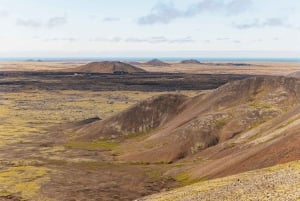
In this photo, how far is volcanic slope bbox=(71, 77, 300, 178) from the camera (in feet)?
224

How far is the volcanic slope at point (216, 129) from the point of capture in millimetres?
68250

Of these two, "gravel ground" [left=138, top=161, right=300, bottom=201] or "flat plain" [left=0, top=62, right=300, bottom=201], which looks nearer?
"gravel ground" [left=138, top=161, right=300, bottom=201]

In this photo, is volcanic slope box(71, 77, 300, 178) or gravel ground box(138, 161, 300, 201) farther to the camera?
volcanic slope box(71, 77, 300, 178)

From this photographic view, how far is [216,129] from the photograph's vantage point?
96.3m

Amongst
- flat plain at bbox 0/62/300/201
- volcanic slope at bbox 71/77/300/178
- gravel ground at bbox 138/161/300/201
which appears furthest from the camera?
volcanic slope at bbox 71/77/300/178

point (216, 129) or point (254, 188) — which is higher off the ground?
point (254, 188)

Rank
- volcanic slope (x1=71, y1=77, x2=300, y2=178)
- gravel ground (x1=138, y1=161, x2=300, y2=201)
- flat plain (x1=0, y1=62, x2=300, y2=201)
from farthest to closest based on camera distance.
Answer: volcanic slope (x1=71, y1=77, x2=300, y2=178) → flat plain (x1=0, y1=62, x2=300, y2=201) → gravel ground (x1=138, y1=161, x2=300, y2=201)

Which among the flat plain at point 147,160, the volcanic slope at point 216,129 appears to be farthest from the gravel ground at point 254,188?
the volcanic slope at point 216,129

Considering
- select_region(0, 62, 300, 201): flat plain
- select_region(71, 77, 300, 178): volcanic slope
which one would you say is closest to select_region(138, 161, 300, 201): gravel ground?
select_region(0, 62, 300, 201): flat plain

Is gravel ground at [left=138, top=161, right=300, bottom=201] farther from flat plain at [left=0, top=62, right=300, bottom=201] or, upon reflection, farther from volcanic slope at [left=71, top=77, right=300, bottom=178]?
volcanic slope at [left=71, top=77, right=300, bottom=178]

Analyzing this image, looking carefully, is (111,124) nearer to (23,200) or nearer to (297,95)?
(297,95)

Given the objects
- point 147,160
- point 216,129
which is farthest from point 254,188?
point 216,129

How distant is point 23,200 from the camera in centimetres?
6488

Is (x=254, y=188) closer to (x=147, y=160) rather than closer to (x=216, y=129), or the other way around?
(x=147, y=160)
